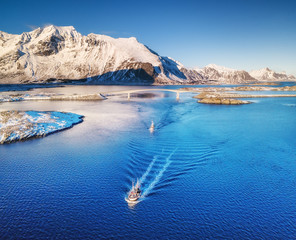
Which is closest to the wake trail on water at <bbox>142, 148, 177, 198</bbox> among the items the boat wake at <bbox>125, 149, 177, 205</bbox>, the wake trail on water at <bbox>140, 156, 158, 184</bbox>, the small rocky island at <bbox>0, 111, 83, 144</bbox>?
the boat wake at <bbox>125, 149, 177, 205</bbox>

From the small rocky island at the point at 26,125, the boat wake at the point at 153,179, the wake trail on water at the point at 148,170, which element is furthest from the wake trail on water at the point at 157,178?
the small rocky island at the point at 26,125

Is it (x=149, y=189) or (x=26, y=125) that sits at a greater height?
(x=26, y=125)

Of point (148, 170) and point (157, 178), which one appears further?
point (148, 170)

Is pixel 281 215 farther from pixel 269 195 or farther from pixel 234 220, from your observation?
pixel 234 220

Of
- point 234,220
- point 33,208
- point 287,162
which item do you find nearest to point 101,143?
point 33,208

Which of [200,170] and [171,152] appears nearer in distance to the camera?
[200,170]

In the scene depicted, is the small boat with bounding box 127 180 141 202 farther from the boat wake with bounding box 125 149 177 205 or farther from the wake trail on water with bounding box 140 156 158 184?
the wake trail on water with bounding box 140 156 158 184

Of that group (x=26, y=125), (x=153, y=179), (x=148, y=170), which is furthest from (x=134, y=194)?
(x=26, y=125)

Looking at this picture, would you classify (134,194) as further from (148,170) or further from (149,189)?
(148,170)
